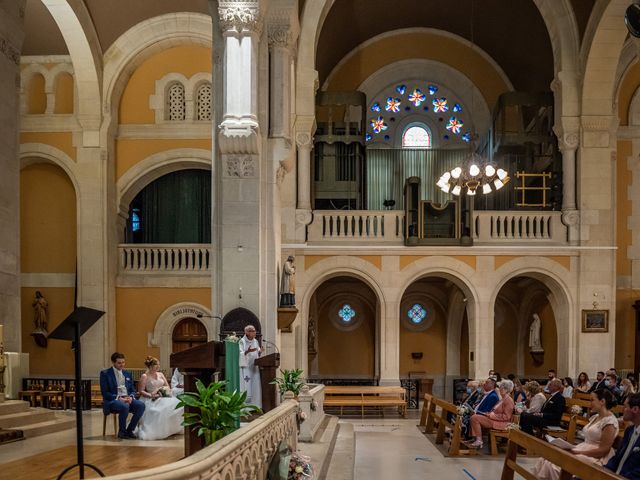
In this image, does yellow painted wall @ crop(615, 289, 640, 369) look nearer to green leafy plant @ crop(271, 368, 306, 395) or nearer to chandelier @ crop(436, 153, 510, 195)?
chandelier @ crop(436, 153, 510, 195)

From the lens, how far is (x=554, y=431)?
11.3m

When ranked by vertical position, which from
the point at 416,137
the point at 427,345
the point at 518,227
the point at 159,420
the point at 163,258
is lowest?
the point at 427,345

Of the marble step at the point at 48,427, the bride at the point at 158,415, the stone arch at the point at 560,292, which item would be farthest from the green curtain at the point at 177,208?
the bride at the point at 158,415

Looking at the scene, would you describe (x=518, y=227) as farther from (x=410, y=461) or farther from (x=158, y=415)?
(x=158, y=415)

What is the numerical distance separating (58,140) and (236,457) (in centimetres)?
1677

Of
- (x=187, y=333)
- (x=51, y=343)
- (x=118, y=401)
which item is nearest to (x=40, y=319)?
(x=51, y=343)

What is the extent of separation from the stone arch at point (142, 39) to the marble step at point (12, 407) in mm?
10725

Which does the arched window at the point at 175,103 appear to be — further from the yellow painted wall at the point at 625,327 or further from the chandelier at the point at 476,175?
the yellow painted wall at the point at 625,327

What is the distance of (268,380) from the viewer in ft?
29.6

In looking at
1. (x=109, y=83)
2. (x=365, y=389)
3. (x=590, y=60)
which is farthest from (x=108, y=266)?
(x=590, y=60)

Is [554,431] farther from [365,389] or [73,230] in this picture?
[73,230]

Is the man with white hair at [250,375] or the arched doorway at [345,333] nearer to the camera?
the man with white hair at [250,375]

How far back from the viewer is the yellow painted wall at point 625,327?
19734 millimetres

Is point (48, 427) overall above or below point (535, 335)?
above
